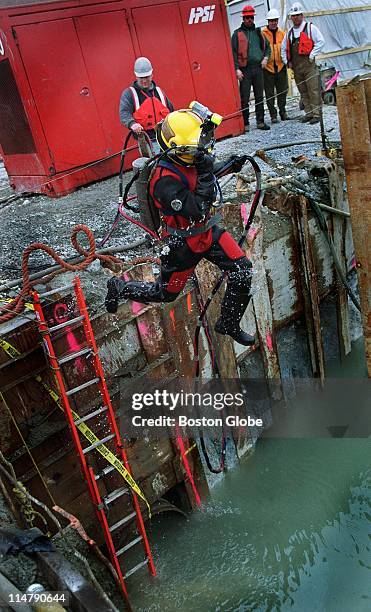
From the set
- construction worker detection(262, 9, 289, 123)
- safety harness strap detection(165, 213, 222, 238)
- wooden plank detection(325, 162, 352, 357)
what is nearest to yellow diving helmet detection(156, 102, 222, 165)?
safety harness strap detection(165, 213, 222, 238)

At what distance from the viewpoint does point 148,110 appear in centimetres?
681

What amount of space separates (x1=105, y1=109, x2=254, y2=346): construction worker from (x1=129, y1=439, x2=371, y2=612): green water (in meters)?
2.39

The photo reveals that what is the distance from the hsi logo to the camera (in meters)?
9.38

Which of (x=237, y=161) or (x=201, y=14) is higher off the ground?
(x=201, y=14)

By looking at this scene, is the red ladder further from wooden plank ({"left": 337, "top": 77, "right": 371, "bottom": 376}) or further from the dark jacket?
the dark jacket

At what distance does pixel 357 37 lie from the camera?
15148mm

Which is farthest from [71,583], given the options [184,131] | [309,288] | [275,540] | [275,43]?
[275,43]

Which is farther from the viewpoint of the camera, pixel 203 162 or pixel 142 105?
pixel 142 105

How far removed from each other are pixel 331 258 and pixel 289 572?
3.94m

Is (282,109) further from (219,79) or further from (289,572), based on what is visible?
(289,572)

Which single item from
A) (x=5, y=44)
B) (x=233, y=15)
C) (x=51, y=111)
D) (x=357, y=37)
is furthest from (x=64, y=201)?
(x=357, y=37)

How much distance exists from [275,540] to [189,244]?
3.52m

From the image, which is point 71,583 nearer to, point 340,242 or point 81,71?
point 340,242

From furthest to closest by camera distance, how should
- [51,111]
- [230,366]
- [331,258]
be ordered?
[51,111] < [331,258] < [230,366]
